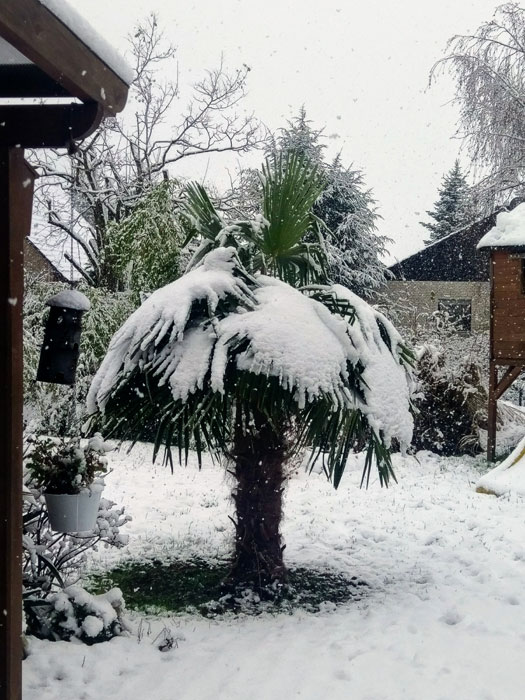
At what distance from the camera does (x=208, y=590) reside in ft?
16.5

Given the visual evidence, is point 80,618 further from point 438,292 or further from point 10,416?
point 438,292

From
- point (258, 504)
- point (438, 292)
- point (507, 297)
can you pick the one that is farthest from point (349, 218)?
point (258, 504)

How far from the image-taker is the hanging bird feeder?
3930 mm

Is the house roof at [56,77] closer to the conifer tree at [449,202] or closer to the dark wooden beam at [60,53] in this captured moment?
the dark wooden beam at [60,53]

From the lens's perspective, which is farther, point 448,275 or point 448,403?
point 448,275

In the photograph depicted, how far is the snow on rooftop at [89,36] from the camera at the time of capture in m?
2.37

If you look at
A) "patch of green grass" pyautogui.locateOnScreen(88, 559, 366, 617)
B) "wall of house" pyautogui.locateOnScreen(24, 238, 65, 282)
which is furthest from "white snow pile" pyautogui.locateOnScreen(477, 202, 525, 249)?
"wall of house" pyautogui.locateOnScreen(24, 238, 65, 282)

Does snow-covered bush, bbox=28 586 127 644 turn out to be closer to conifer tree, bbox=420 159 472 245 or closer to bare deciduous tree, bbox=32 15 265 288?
bare deciduous tree, bbox=32 15 265 288

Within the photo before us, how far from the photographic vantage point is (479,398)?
12.5 m

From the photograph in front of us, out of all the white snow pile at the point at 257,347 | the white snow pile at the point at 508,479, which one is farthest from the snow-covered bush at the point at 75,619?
the white snow pile at the point at 508,479

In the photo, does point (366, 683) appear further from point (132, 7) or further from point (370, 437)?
point (132, 7)

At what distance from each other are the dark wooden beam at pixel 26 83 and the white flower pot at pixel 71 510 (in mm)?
2197

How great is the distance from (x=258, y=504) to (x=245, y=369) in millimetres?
1247

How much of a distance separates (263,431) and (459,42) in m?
13.8
